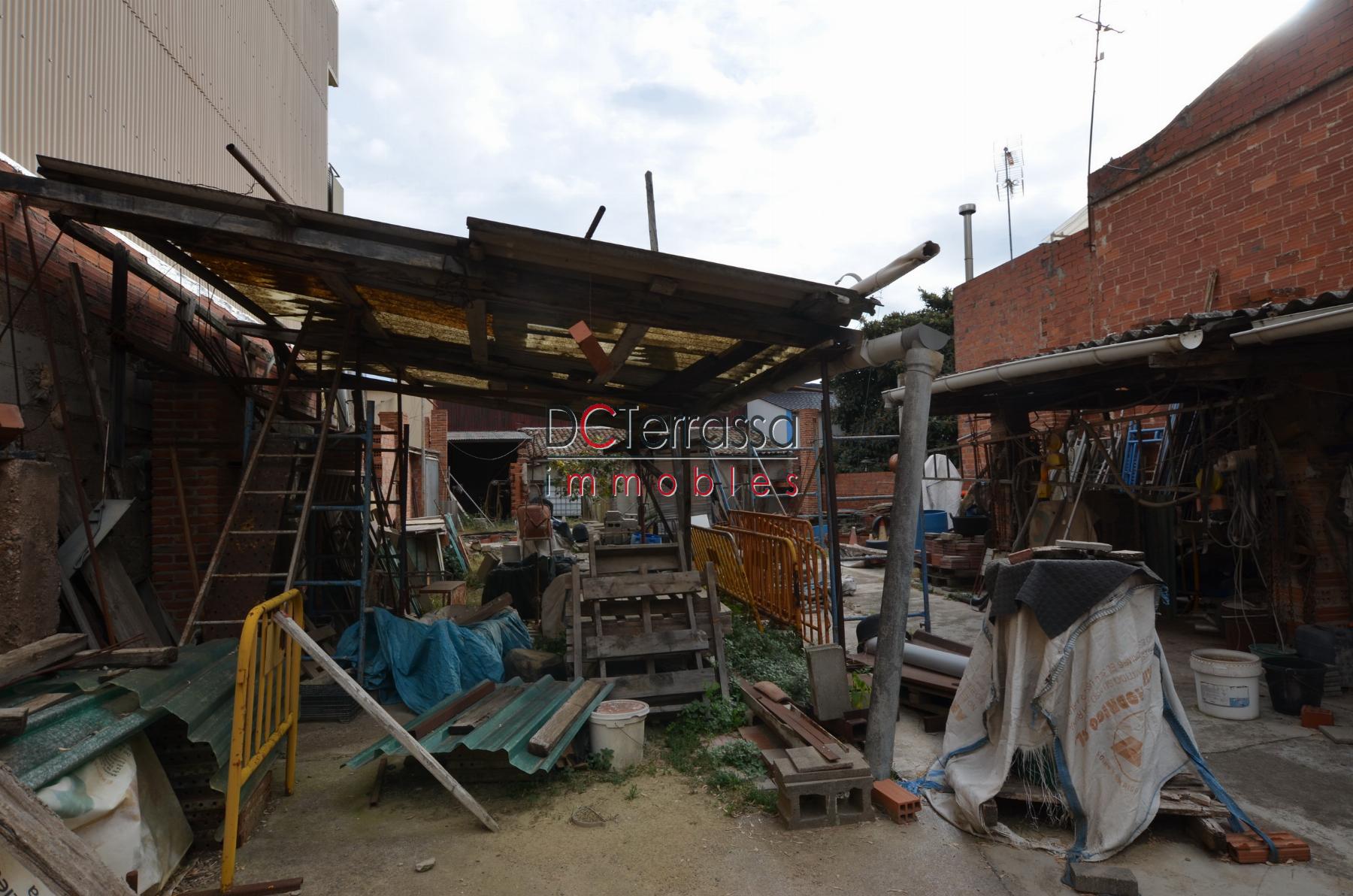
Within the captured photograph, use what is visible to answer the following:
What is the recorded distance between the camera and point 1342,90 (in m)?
7.05

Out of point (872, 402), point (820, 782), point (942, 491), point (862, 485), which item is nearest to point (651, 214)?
point (820, 782)

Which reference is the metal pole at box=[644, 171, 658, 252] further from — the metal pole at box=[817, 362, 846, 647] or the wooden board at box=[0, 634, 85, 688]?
the wooden board at box=[0, 634, 85, 688]

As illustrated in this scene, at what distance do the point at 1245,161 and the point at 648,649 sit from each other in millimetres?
8204

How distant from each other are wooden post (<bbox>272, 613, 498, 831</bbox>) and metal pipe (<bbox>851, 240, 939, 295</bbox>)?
363 cm

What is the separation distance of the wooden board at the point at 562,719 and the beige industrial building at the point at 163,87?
4.70 m

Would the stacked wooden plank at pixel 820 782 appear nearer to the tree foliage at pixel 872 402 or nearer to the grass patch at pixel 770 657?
the grass patch at pixel 770 657

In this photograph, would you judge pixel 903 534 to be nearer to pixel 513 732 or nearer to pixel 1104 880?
pixel 1104 880

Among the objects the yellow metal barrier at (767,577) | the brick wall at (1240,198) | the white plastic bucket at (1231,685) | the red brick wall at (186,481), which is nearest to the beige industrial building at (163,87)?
the red brick wall at (186,481)

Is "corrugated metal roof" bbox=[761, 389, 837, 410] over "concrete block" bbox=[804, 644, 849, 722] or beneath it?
over

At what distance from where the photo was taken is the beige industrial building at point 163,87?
4742 mm

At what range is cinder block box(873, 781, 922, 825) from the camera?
3.89 m

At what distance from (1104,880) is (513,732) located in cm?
297

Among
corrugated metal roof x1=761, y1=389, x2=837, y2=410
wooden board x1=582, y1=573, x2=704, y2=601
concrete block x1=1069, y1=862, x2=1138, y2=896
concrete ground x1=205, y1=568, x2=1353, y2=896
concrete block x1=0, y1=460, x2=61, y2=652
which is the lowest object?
concrete ground x1=205, y1=568, x2=1353, y2=896

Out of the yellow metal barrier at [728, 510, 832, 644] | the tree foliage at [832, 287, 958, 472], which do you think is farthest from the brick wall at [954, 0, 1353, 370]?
the tree foliage at [832, 287, 958, 472]
